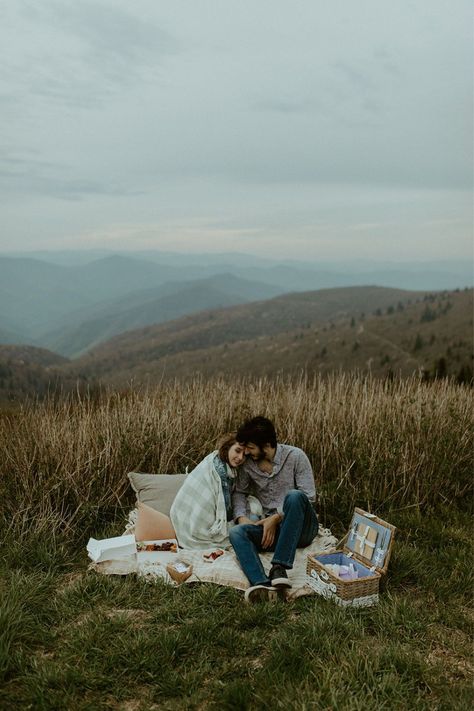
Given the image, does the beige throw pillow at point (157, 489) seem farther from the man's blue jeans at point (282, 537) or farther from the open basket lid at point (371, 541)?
the open basket lid at point (371, 541)

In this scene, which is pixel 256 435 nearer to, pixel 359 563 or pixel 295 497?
pixel 295 497

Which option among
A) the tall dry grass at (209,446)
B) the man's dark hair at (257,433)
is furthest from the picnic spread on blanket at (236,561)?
the tall dry grass at (209,446)

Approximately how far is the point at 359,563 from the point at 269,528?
0.57 m

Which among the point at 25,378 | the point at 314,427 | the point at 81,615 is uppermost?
the point at 314,427

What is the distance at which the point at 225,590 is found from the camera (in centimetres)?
345

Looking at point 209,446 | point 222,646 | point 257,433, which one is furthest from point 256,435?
point 209,446

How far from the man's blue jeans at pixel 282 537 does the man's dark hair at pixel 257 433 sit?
357 mm

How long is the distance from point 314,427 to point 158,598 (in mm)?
2544

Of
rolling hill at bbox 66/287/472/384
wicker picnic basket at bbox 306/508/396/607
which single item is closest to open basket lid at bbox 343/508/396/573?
wicker picnic basket at bbox 306/508/396/607

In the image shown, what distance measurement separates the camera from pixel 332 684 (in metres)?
2.53

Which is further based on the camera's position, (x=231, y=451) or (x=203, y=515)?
(x=203, y=515)

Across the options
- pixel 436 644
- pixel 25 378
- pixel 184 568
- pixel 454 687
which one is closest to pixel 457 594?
pixel 436 644

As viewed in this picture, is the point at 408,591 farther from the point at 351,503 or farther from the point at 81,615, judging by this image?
the point at 81,615

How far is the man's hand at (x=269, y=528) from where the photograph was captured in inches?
150
